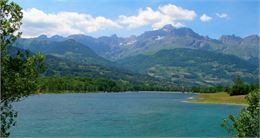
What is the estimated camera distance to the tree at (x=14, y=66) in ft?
68.6

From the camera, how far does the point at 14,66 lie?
21203 mm

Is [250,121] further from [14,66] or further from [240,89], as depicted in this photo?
[240,89]

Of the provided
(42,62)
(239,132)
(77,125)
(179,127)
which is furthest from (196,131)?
(42,62)

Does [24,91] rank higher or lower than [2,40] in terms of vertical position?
lower

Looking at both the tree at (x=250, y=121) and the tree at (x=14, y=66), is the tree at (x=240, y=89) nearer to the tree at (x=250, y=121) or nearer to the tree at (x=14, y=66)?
the tree at (x=250, y=121)

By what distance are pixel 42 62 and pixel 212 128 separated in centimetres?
6755

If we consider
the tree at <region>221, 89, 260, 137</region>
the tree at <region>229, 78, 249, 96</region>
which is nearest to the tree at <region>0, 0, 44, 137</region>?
the tree at <region>221, 89, 260, 137</region>

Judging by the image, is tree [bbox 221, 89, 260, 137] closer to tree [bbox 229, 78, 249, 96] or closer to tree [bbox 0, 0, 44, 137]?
tree [bbox 0, 0, 44, 137]

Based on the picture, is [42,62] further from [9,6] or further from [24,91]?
[9,6]

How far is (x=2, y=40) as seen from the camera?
69.4ft

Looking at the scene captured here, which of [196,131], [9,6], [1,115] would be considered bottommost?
[196,131]

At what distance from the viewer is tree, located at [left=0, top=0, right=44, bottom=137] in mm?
20906

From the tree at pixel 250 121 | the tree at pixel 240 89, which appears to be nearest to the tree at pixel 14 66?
the tree at pixel 250 121

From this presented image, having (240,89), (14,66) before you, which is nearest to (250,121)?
(14,66)
